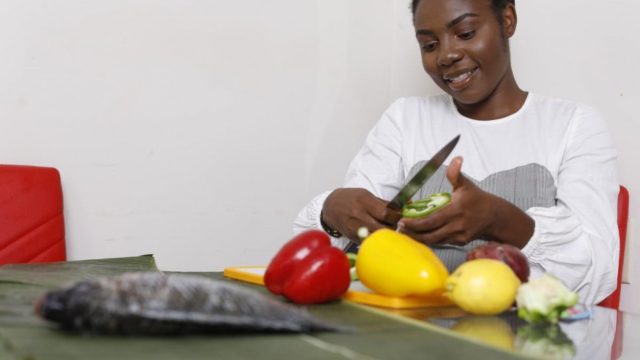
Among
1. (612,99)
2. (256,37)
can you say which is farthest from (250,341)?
(256,37)

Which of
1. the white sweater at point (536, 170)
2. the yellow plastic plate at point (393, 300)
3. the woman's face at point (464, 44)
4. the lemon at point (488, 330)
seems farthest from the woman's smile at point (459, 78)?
the lemon at point (488, 330)

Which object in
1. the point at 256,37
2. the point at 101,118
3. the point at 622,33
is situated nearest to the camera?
the point at 622,33

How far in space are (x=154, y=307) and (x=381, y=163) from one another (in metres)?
1.13

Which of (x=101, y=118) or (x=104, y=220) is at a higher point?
(x=101, y=118)

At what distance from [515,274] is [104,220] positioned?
1.33m

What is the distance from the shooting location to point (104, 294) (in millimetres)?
676

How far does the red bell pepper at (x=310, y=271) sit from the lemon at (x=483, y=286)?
0.46 feet

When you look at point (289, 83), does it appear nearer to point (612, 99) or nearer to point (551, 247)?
point (612, 99)

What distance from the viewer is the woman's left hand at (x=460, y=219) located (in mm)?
1096

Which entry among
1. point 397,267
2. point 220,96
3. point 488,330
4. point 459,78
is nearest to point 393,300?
point 397,267

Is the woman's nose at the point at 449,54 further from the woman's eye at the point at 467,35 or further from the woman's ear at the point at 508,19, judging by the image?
the woman's ear at the point at 508,19

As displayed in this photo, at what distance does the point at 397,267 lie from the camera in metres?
0.97

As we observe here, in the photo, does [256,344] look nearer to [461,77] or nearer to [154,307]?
[154,307]

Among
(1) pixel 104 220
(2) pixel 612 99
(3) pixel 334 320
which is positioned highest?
(2) pixel 612 99
